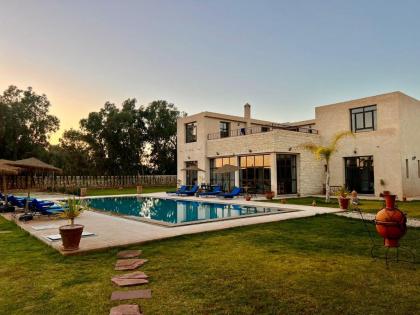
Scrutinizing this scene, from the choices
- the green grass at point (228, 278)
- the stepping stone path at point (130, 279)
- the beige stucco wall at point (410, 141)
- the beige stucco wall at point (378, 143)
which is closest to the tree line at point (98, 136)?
the beige stucco wall at point (378, 143)

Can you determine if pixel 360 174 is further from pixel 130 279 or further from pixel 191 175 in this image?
pixel 130 279

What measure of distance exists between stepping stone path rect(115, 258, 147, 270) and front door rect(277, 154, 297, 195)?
57.4 feet

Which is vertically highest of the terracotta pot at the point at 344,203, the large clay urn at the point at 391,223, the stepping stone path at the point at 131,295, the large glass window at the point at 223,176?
the large glass window at the point at 223,176

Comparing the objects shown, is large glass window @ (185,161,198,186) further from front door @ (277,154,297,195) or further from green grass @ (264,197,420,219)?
green grass @ (264,197,420,219)

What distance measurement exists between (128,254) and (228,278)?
8.55ft

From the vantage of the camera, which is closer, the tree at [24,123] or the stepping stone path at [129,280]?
the stepping stone path at [129,280]

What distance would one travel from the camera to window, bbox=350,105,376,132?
71.3 ft

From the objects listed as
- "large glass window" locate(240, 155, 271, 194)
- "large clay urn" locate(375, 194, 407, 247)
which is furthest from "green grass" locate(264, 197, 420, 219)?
"large clay urn" locate(375, 194, 407, 247)

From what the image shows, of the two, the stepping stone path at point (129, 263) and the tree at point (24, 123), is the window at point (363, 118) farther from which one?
the tree at point (24, 123)

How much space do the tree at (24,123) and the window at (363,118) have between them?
35.9 m

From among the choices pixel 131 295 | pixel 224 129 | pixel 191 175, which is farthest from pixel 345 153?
pixel 131 295

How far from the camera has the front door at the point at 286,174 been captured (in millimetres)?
22719

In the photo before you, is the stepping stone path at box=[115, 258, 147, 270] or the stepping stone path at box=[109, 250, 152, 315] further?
the stepping stone path at box=[115, 258, 147, 270]

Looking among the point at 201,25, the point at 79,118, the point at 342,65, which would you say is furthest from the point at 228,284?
the point at 79,118
